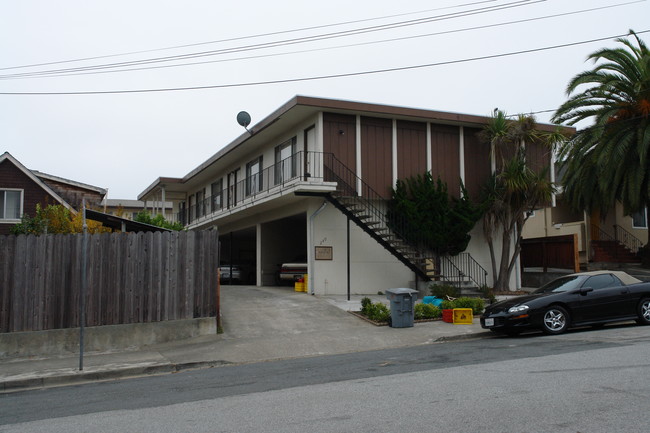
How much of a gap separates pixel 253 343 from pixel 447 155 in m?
11.6

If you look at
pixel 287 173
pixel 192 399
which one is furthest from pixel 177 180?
pixel 192 399

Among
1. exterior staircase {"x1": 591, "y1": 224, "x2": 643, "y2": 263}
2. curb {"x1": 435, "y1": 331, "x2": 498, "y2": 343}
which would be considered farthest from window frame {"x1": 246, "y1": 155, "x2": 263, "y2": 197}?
exterior staircase {"x1": 591, "y1": 224, "x2": 643, "y2": 263}

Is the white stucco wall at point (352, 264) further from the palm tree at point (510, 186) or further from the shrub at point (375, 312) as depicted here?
the shrub at point (375, 312)

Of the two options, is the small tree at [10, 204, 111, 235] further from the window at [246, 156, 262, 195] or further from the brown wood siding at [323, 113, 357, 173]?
the brown wood siding at [323, 113, 357, 173]

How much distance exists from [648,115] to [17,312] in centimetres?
2052

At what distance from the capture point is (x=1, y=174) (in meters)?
26.6

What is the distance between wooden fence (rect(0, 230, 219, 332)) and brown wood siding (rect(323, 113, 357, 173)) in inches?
278

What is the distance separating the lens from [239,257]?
115ft

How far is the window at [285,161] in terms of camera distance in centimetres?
2091

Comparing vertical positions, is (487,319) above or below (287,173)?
below

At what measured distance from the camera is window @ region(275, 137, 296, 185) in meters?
20.9

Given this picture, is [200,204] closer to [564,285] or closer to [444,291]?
[444,291]

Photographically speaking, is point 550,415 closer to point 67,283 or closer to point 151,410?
point 151,410

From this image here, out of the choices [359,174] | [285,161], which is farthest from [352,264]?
[285,161]
